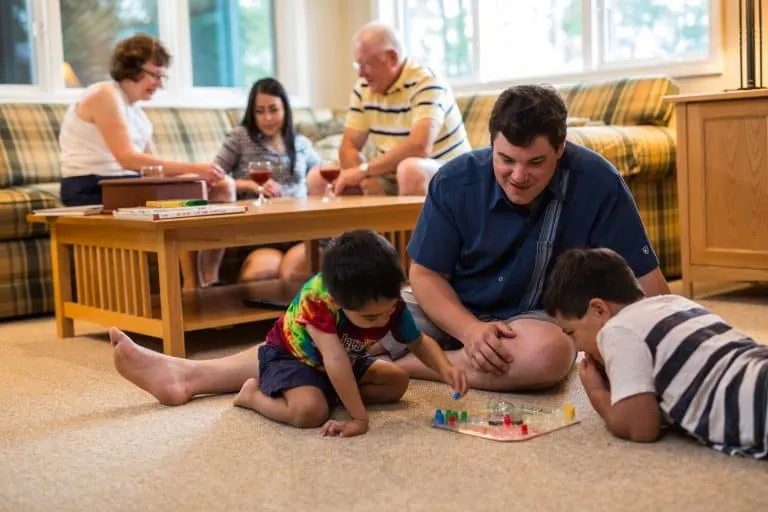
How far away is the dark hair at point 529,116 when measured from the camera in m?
2.10

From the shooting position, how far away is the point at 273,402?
7.11ft

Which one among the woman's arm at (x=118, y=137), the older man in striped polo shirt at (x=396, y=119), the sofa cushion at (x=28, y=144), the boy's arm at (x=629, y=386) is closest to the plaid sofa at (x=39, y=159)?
the sofa cushion at (x=28, y=144)

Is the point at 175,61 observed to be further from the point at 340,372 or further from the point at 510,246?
the point at 340,372

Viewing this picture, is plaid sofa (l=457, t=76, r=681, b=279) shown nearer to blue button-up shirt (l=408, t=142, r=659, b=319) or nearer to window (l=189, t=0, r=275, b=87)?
blue button-up shirt (l=408, t=142, r=659, b=319)

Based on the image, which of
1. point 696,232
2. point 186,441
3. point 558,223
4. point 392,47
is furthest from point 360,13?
point 186,441

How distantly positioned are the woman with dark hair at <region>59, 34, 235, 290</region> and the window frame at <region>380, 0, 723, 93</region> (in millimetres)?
2034

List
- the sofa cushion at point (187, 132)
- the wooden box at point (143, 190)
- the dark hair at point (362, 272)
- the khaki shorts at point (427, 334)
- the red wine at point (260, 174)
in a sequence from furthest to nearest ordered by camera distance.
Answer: the sofa cushion at point (187, 132) → the red wine at point (260, 174) → the wooden box at point (143, 190) → the khaki shorts at point (427, 334) → the dark hair at point (362, 272)

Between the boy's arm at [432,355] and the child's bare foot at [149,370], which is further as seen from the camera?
the child's bare foot at [149,370]

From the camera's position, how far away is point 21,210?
3965 millimetres

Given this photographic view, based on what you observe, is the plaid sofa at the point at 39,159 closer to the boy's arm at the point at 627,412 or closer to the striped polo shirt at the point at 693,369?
the boy's arm at the point at 627,412

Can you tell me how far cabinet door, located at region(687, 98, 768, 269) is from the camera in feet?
11.6

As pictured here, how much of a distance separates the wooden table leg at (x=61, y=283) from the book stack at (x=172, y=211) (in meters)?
0.53

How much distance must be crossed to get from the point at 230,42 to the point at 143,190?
3079 mm

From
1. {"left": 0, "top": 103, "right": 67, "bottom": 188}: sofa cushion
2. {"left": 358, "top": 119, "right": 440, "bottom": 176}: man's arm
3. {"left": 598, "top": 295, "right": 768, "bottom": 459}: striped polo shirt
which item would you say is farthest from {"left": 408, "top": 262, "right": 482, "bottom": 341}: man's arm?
{"left": 0, "top": 103, "right": 67, "bottom": 188}: sofa cushion
